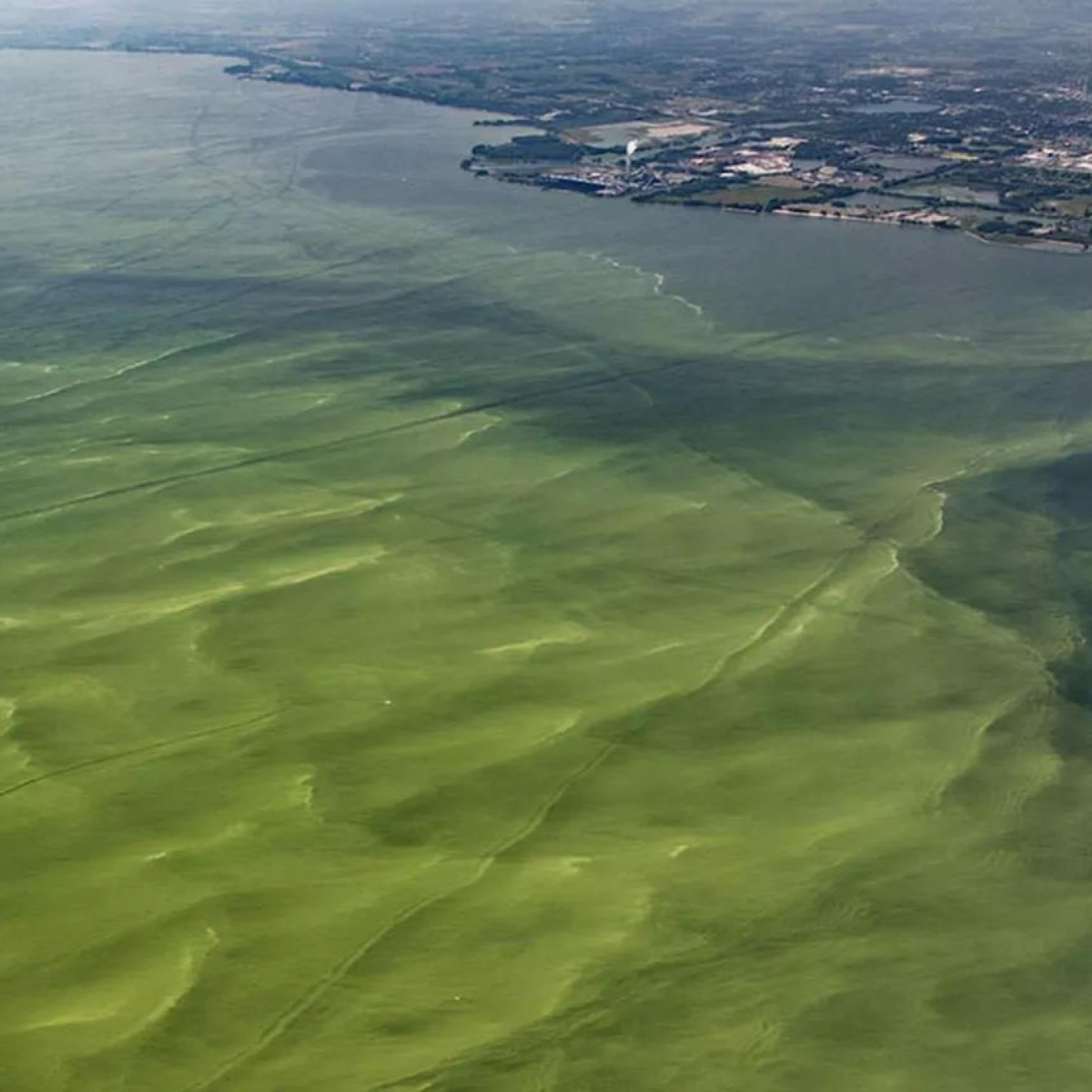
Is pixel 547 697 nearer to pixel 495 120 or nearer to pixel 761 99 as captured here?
pixel 495 120

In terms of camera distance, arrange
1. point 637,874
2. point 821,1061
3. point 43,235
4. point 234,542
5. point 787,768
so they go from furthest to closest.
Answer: point 43,235 → point 234,542 → point 787,768 → point 637,874 → point 821,1061

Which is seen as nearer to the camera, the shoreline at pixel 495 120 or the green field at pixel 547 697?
the green field at pixel 547 697

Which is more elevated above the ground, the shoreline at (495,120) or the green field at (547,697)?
the shoreline at (495,120)

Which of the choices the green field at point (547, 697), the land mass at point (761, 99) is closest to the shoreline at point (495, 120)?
the land mass at point (761, 99)

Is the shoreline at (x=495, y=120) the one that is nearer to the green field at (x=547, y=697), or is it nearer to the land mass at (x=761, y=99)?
the land mass at (x=761, y=99)

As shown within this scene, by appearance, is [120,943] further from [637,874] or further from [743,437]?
[743,437]

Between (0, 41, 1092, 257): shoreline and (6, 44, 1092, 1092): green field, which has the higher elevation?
(0, 41, 1092, 257): shoreline

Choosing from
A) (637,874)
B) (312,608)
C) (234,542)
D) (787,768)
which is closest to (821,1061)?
(637,874)

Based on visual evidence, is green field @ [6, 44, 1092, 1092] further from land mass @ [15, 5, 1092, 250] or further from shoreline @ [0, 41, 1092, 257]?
land mass @ [15, 5, 1092, 250]

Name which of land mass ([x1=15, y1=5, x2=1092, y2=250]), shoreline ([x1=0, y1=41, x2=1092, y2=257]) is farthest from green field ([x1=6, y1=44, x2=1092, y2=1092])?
land mass ([x1=15, y1=5, x2=1092, y2=250])
